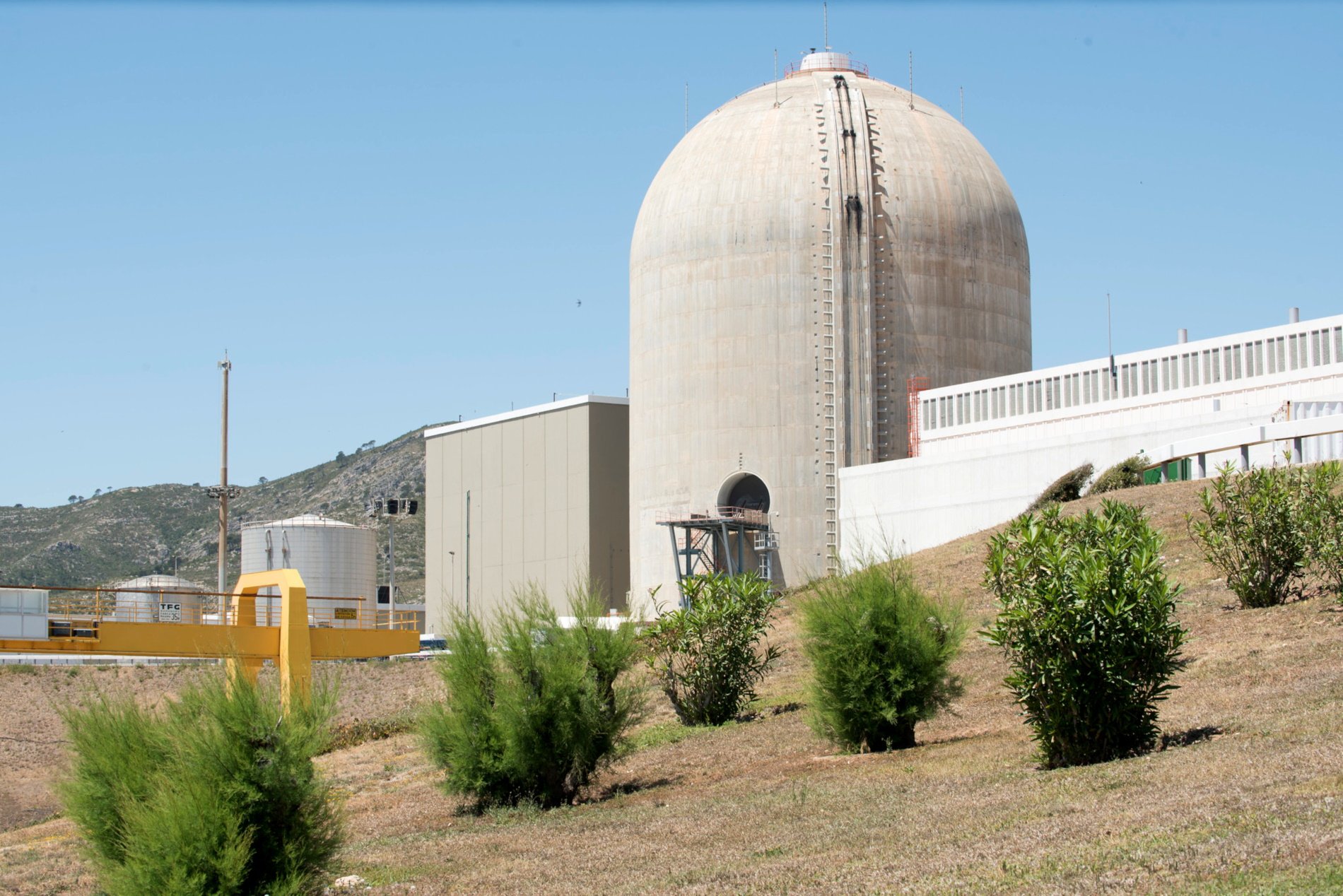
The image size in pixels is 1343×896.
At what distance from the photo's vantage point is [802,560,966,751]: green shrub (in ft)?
72.1

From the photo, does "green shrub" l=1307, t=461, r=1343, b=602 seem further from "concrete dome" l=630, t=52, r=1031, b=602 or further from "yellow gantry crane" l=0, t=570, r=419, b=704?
"concrete dome" l=630, t=52, r=1031, b=602

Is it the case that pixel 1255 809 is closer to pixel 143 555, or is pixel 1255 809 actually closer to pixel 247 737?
pixel 247 737

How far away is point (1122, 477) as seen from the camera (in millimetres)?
43406

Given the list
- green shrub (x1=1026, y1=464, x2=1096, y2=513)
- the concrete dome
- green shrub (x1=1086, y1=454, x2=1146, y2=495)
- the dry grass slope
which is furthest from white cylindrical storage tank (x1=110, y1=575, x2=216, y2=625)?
green shrub (x1=1086, y1=454, x2=1146, y2=495)

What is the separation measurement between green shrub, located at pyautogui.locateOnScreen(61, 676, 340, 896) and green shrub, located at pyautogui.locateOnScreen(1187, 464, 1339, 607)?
15620mm

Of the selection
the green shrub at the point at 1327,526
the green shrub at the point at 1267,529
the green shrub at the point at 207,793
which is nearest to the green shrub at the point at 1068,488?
the green shrub at the point at 1267,529

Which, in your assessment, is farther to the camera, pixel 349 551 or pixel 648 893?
pixel 349 551

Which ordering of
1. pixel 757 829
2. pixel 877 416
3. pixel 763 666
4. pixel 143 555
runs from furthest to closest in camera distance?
pixel 143 555 < pixel 877 416 < pixel 763 666 < pixel 757 829

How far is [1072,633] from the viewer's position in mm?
17375

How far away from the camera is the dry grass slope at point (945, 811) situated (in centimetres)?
1231

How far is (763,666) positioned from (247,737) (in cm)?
1407

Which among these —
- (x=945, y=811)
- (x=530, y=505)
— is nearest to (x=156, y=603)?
(x=530, y=505)

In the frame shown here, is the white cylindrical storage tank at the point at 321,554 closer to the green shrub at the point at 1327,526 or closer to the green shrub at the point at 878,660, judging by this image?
the green shrub at the point at 878,660

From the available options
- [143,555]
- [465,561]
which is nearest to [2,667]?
[465,561]
